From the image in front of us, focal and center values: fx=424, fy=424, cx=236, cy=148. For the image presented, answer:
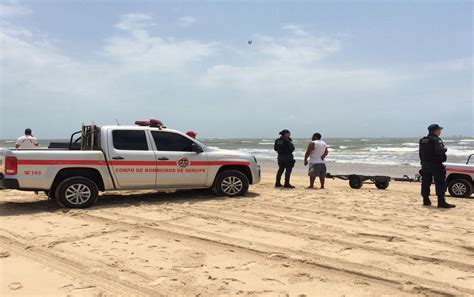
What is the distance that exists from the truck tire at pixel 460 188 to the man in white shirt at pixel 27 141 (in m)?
11.2

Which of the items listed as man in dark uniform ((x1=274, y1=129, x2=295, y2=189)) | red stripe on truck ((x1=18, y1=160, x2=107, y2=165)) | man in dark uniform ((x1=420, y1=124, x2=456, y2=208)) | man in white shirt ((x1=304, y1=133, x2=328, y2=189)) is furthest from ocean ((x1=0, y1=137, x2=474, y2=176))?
red stripe on truck ((x1=18, y1=160, x2=107, y2=165))

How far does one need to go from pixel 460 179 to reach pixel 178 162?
6.99 meters

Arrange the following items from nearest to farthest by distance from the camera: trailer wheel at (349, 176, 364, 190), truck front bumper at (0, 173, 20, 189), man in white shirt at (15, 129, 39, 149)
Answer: truck front bumper at (0, 173, 20, 189) → man in white shirt at (15, 129, 39, 149) → trailer wheel at (349, 176, 364, 190)

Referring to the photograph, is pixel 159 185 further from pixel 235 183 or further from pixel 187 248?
pixel 187 248

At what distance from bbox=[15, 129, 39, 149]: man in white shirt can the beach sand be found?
4039mm

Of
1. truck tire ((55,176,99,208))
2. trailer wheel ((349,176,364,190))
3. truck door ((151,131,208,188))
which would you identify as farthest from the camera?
trailer wheel ((349,176,364,190))

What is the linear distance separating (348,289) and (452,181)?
8.07 meters

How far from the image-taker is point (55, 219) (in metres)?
6.90

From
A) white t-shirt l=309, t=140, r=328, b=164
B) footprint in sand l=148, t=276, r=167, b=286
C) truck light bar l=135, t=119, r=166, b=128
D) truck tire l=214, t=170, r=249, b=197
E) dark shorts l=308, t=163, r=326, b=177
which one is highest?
truck light bar l=135, t=119, r=166, b=128

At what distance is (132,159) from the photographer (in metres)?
8.41

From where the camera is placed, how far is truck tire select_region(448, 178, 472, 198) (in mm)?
10398

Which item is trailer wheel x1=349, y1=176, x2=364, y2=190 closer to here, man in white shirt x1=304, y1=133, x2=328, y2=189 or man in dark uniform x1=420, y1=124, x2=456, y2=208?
man in white shirt x1=304, y1=133, x2=328, y2=189

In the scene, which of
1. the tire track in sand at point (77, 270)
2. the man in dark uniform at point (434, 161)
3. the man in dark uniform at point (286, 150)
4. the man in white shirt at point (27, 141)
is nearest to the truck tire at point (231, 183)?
the man in dark uniform at point (286, 150)

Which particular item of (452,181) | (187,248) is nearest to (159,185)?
(187,248)
